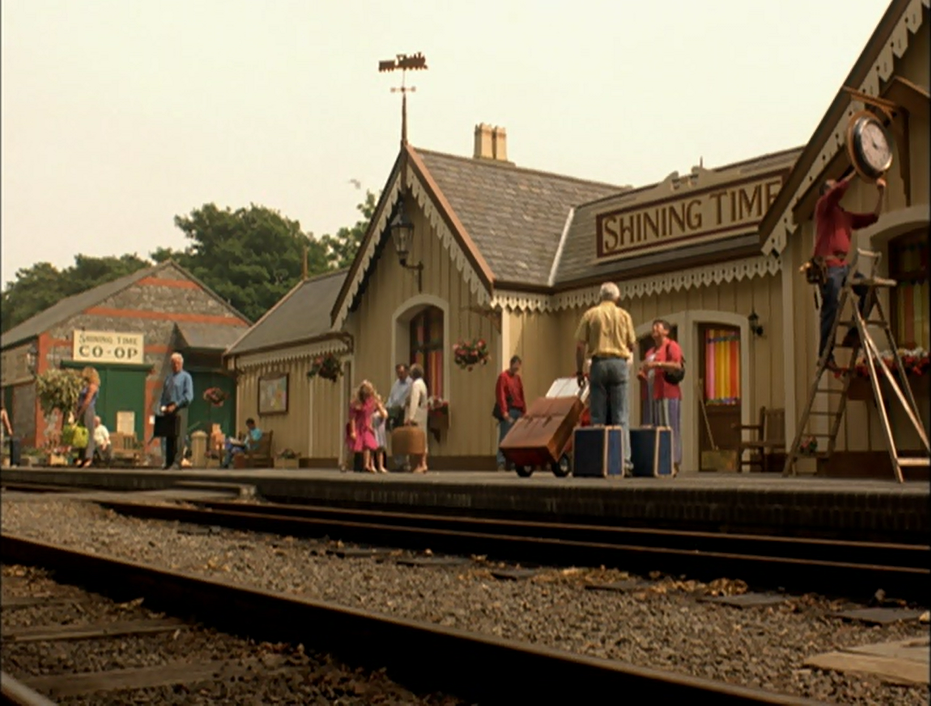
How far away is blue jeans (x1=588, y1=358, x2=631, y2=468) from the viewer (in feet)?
39.5

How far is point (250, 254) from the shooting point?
217 feet

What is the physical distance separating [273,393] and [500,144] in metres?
8.58

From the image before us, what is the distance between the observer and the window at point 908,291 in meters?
13.3

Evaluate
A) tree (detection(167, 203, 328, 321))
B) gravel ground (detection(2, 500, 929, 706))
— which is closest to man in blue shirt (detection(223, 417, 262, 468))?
gravel ground (detection(2, 500, 929, 706))

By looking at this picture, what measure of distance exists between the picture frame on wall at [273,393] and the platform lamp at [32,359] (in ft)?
58.8

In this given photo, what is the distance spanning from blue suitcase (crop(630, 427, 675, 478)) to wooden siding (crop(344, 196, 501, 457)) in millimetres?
7571

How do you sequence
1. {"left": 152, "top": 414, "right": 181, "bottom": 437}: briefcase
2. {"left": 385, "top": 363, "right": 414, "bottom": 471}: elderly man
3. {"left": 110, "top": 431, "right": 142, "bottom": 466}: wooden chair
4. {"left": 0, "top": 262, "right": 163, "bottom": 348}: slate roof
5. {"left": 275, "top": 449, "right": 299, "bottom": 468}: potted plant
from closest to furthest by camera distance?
{"left": 385, "top": 363, "right": 414, "bottom": 471}: elderly man, {"left": 152, "top": 414, "right": 181, "bottom": 437}: briefcase, {"left": 275, "top": 449, "right": 299, "bottom": 468}: potted plant, {"left": 110, "top": 431, "right": 142, "bottom": 466}: wooden chair, {"left": 0, "top": 262, "right": 163, "bottom": 348}: slate roof

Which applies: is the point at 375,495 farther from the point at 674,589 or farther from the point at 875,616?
the point at 875,616

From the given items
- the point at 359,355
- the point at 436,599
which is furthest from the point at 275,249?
the point at 436,599

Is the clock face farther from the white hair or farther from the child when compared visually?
the child

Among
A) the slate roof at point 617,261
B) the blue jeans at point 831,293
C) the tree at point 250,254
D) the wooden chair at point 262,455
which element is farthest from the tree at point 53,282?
the blue jeans at point 831,293

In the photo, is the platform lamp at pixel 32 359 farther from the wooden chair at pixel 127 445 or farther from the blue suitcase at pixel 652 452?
the blue suitcase at pixel 652 452

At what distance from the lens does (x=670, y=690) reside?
3.49 meters

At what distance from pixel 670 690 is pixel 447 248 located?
18089mm
